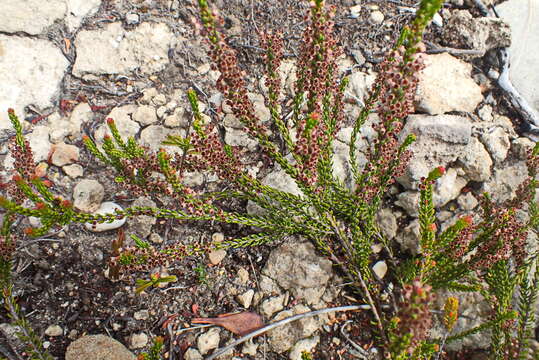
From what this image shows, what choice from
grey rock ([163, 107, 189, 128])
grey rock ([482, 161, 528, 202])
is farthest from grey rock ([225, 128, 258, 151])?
grey rock ([482, 161, 528, 202])

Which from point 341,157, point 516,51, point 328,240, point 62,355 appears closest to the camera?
point 62,355

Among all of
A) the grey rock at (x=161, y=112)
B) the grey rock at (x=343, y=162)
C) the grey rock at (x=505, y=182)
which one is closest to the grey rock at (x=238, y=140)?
the grey rock at (x=161, y=112)

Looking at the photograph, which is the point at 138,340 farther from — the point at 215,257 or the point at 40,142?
the point at 40,142

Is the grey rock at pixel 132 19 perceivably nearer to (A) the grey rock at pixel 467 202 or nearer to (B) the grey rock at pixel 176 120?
(B) the grey rock at pixel 176 120

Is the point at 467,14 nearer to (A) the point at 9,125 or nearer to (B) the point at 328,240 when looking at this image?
(B) the point at 328,240

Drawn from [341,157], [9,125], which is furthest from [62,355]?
[341,157]

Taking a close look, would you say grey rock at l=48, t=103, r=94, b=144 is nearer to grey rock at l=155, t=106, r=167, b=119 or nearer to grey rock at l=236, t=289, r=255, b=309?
grey rock at l=155, t=106, r=167, b=119

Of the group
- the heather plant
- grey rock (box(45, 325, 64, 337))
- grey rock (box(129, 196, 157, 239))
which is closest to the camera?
the heather plant
